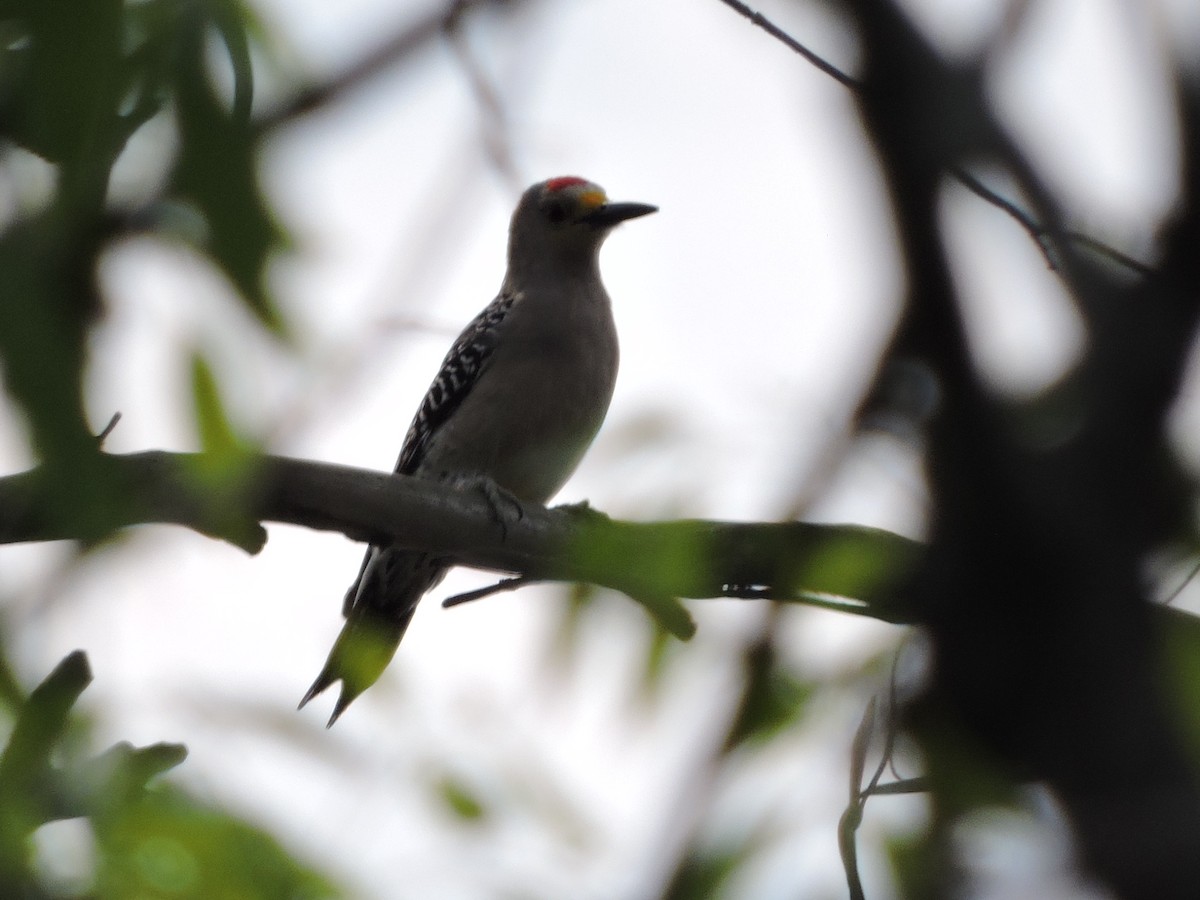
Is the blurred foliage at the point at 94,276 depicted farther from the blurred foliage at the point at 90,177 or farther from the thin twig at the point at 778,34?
the thin twig at the point at 778,34

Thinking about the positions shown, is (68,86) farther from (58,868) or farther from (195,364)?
(58,868)

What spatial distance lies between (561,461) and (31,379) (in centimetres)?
543

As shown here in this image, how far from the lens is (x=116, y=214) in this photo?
1708mm

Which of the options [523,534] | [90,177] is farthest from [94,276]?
[523,534]

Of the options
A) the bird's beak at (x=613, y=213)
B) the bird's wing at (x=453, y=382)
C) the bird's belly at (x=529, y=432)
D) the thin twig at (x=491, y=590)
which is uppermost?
the bird's beak at (x=613, y=213)

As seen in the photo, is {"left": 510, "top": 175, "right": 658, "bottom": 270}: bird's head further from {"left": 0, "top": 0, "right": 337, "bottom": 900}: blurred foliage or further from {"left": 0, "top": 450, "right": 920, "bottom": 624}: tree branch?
{"left": 0, "top": 0, "right": 337, "bottom": 900}: blurred foliage

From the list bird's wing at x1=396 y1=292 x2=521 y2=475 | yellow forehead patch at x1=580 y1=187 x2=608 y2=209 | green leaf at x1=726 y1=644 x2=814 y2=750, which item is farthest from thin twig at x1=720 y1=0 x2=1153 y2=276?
yellow forehead patch at x1=580 y1=187 x2=608 y2=209

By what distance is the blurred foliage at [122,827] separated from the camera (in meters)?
1.91

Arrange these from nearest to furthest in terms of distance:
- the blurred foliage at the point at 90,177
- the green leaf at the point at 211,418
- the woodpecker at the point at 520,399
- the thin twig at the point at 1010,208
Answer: the blurred foliage at the point at 90,177 → the green leaf at the point at 211,418 → the thin twig at the point at 1010,208 → the woodpecker at the point at 520,399

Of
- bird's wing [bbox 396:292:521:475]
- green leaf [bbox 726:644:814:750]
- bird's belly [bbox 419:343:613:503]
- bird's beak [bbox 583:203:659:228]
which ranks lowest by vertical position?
green leaf [bbox 726:644:814:750]

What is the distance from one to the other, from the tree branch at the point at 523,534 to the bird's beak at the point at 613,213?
3160mm

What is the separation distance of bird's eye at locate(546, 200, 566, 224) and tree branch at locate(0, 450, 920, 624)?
338 centimetres

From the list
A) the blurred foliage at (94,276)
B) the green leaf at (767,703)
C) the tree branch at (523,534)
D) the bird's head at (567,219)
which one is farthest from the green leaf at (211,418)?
the bird's head at (567,219)

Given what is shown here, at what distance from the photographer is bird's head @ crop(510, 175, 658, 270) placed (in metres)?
7.61
